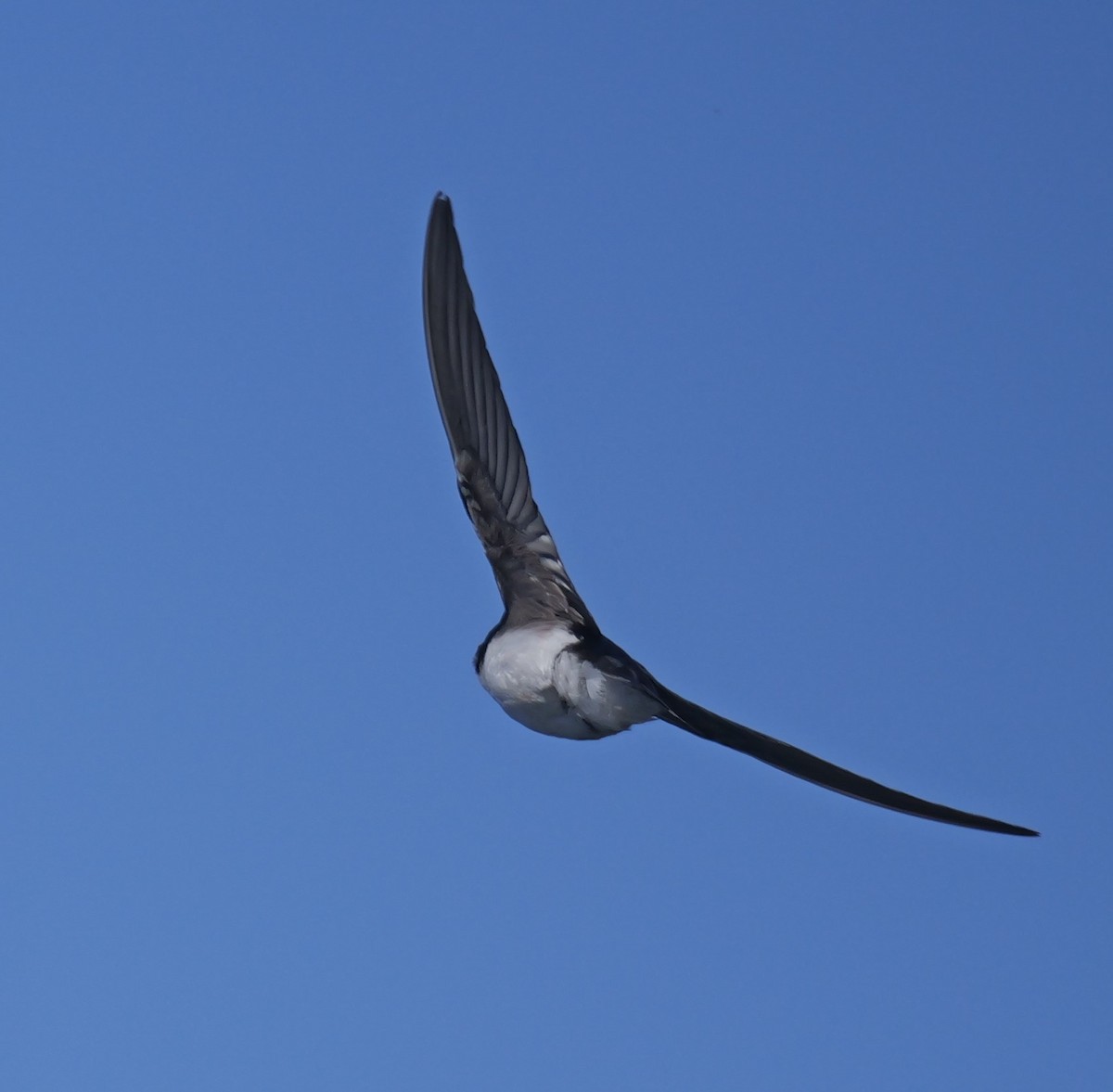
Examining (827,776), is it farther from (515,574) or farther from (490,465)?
(490,465)

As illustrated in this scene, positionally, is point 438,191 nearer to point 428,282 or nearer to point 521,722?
point 428,282

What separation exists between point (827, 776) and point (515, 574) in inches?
53.7

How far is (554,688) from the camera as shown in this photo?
4434 mm

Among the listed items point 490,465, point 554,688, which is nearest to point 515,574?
point 490,465

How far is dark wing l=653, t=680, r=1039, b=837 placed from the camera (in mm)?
3616

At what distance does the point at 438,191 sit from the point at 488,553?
3.54ft

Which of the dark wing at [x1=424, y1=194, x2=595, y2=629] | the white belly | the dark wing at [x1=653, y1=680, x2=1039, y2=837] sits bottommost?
the dark wing at [x1=653, y1=680, x2=1039, y2=837]

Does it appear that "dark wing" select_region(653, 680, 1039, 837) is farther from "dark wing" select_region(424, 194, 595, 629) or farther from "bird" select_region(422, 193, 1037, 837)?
"dark wing" select_region(424, 194, 595, 629)

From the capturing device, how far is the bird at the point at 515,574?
4320mm

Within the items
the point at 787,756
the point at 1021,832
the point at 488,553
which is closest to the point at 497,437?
the point at 488,553

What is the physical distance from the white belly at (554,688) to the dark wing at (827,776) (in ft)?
1.35

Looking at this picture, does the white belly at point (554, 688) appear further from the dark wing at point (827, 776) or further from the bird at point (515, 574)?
the dark wing at point (827, 776)

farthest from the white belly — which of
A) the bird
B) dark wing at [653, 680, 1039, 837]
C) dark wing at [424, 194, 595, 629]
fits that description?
dark wing at [653, 680, 1039, 837]

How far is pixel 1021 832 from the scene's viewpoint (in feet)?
11.3
